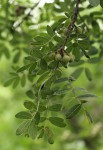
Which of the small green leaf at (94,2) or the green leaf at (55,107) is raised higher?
the small green leaf at (94,2)

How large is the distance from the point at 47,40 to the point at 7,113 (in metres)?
4.14

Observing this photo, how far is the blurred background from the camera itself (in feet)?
6.23

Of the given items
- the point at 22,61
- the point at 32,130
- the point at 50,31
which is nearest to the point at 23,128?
the point at 32,130

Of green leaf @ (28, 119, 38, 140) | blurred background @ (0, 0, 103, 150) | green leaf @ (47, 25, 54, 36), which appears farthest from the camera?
blurred background @ (0, 0, 103, 150)

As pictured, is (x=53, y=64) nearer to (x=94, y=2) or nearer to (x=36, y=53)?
(x=36, y=53)

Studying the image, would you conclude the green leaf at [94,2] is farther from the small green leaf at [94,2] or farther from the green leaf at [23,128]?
the green leaf at [23,128]

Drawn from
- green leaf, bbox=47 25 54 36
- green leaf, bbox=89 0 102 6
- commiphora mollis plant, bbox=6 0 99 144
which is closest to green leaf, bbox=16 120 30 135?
commiphora mollis plant, bbox=6 0 99 144

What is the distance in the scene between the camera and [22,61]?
359 centimetres

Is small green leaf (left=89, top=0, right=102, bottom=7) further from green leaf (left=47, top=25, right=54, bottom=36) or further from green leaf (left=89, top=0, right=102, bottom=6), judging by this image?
green leaf (left=47, top=25, right=54, bottom=36)

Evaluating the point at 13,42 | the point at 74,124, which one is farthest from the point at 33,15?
the point at 74,124

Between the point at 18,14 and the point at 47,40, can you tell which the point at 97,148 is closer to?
the point at 18,14

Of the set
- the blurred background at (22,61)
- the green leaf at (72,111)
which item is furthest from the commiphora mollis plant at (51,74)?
the blurred background at (22,61)

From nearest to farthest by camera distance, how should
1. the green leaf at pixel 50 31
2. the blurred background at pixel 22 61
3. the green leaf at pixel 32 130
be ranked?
the green leaf at pixel 32 130 < the green leaf at pixel 50 31 < the blurred background at pixel 22 61

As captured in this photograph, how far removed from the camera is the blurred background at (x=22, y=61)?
190cm
